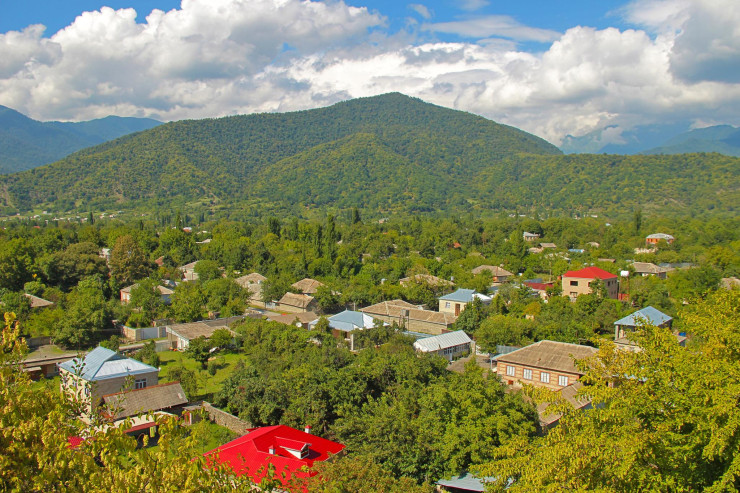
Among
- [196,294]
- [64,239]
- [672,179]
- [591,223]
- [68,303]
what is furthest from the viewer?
[672,179]

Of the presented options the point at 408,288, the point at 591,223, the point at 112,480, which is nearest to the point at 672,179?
the point at 591,223

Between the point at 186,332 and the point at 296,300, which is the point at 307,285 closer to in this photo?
the point at 296,300

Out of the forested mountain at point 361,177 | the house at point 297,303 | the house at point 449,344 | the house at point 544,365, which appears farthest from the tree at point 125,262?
the forested mountain at point 361,177

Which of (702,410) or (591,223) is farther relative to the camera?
(591,223)

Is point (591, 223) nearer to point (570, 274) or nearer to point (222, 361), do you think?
point (570, 274)

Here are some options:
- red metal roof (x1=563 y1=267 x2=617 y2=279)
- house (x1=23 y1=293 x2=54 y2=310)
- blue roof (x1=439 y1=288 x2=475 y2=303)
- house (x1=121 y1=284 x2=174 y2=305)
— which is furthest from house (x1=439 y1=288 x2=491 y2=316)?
house (x1=23 y1=293 x2=54 y2=310)
